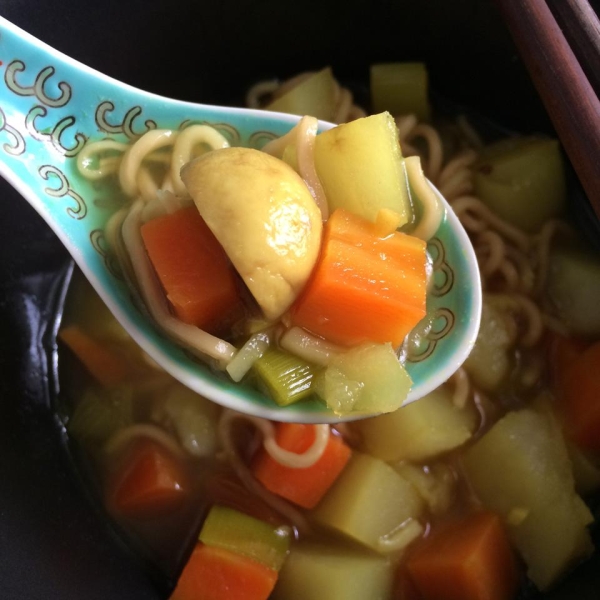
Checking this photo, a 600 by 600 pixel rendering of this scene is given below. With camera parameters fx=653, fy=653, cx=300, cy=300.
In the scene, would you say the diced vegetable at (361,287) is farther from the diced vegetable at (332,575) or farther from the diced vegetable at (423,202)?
the diced vegetable at (332,575)

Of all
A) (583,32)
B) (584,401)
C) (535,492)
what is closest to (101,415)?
(535,492)

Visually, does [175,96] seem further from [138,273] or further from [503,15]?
[503,15]

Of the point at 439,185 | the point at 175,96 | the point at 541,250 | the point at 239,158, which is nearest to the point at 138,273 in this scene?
the point at 239,158

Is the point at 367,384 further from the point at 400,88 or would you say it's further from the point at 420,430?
the point at 400,88

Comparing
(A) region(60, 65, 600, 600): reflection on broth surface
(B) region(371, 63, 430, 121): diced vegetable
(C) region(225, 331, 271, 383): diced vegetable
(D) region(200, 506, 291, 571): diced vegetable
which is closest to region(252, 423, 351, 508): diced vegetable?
(A) region(60, 65, 600, 600): reflection on broth surface

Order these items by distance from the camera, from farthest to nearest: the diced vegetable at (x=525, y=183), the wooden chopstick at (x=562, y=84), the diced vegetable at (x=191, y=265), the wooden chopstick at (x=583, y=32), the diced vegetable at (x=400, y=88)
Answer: the diced vegetable at (x=400, y=88) < the diced vegetable at (x=525, y=183) < the wooden chopstick at (x=583, y=32) < the wooden chopstick at (x=562, y=84) < the diced vegetable at (x=191, y=265)

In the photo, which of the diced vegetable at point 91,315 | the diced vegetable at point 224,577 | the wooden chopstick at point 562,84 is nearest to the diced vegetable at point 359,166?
the wooden chopstick at point 562,84
